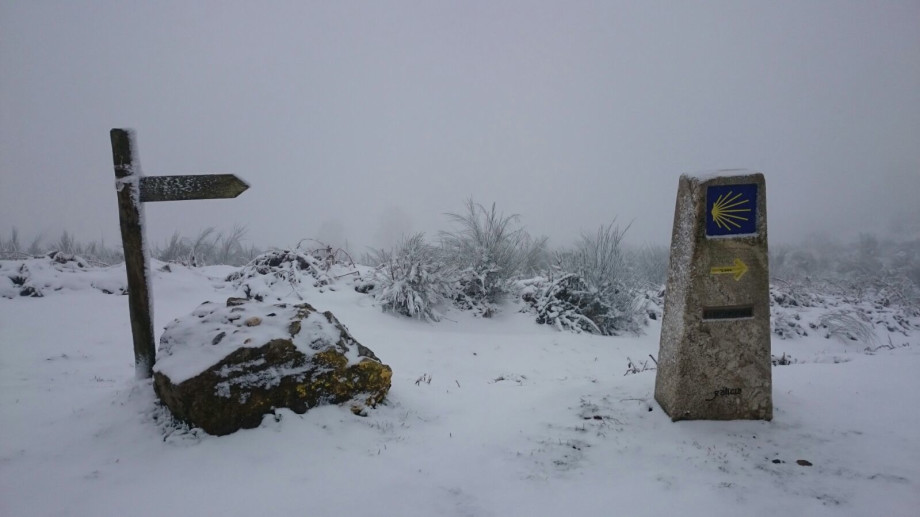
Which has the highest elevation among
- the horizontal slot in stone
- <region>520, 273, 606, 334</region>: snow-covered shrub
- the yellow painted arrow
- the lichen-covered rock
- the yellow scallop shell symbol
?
the yellow scallop shell symbol

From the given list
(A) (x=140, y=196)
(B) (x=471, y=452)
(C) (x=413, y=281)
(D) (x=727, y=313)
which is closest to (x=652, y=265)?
(C) (x=413, y=281)

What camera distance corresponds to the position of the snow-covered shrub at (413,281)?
24.5 ft

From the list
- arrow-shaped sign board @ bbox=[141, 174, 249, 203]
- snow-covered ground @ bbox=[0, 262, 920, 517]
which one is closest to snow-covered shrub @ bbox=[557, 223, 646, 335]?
snow-covered ground @ bbox=[0, 262, 920, 517]

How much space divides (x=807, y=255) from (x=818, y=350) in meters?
16.8

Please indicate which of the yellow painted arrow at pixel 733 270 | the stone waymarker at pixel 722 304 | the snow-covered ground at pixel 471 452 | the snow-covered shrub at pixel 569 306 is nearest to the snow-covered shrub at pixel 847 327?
the snow-covered shrub at pixel 569 306

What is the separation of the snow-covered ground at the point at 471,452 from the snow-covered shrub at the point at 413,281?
313cm

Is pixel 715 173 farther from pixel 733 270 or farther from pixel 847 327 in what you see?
pixel 847 327

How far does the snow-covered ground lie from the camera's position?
2.21 m

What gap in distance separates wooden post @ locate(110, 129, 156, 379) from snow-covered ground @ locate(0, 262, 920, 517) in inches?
11.0

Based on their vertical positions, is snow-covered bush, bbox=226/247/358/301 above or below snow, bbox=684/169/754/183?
below

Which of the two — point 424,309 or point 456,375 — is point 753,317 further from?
point 424,309

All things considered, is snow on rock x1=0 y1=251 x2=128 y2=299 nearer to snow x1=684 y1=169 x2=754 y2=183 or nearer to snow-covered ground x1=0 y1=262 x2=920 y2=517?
snow-covered ground x1=0 y1=262 x2=920 y2=517

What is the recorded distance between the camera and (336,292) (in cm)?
812

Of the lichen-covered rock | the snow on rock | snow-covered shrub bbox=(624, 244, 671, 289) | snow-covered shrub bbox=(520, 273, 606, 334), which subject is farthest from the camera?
snow-covered shrub bbox=(624, 244, 671, 289)
